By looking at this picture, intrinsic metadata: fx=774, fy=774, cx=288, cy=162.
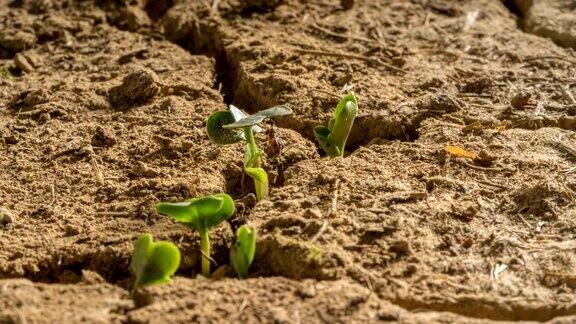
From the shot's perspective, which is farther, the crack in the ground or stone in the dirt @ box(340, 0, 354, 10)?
stone in the dirt @ box(340, 0, 354, 10)

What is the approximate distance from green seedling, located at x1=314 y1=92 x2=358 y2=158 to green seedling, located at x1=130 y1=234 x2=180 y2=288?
702 millimetres

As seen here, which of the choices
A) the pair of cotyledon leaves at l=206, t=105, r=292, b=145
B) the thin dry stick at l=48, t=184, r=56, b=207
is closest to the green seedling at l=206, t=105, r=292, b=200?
the pair of cotyledon leaves at l=206, t=105, r=292, b=145

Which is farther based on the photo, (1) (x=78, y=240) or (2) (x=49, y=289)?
(1) (x=78, y=240)

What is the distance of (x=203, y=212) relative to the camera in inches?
72.5

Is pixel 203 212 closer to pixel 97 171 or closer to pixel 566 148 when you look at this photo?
pixel 97 171

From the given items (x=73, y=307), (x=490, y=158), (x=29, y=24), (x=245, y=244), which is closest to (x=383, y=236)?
(x=245, y=244)

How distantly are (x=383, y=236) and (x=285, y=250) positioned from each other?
0.26 meters

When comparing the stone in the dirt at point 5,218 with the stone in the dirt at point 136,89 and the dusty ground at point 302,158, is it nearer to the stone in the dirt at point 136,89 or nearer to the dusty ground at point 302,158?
the dusty ground at point 302,158

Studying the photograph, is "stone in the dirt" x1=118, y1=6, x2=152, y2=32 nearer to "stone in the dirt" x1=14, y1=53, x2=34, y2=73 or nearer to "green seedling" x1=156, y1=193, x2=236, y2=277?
"stone in the dirt" x1=14, y1=53, x2=34, y2=73

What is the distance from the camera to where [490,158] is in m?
2.28

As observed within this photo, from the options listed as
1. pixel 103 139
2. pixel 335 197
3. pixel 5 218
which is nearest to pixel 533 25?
pixel 335 197

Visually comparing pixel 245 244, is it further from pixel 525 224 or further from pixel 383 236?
pixel 525 224

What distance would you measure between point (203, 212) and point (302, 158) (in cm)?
59

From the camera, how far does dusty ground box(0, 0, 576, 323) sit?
1777 millimetres
